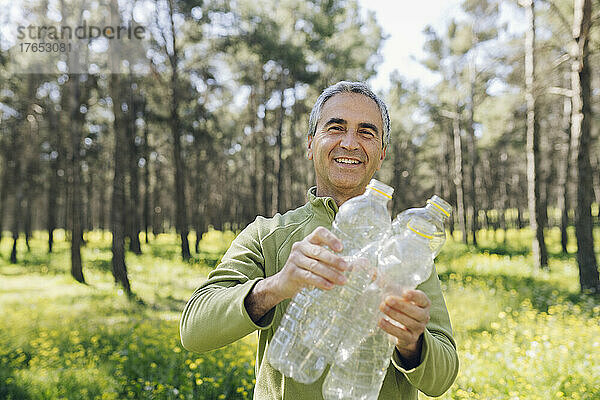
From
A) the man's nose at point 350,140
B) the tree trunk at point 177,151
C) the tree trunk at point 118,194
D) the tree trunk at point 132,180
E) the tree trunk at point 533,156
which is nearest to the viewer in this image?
the man's nose at point 350,140

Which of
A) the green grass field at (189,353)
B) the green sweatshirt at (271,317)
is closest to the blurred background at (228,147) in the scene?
the green grass field at (189,353)

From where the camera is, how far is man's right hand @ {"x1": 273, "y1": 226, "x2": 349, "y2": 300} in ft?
A: 3.83

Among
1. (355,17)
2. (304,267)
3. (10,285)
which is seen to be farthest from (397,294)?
(355,17)

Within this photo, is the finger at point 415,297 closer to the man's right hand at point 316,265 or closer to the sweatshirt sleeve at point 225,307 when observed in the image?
the man's right hand at point 316,265

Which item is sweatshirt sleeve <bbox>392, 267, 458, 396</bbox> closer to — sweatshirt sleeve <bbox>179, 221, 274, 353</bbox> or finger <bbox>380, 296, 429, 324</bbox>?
finger <bbox>380, 296, 429, 324</bbox>

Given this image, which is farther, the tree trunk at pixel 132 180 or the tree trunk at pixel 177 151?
the tree trunk at pixel 132 180

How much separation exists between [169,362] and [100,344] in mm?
1788

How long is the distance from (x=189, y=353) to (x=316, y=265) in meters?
5.30

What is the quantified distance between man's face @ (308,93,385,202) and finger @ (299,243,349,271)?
62 centimetres

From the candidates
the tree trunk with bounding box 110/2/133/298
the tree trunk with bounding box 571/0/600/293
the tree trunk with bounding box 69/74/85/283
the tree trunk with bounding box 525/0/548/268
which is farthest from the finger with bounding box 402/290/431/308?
the tree trunk with bounding box 69/74/85/283

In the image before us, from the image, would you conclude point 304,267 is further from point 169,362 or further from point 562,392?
point 169,362

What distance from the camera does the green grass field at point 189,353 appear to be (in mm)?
4879

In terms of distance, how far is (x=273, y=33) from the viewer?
18.0m

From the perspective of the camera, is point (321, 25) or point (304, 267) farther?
point (321, 25)
